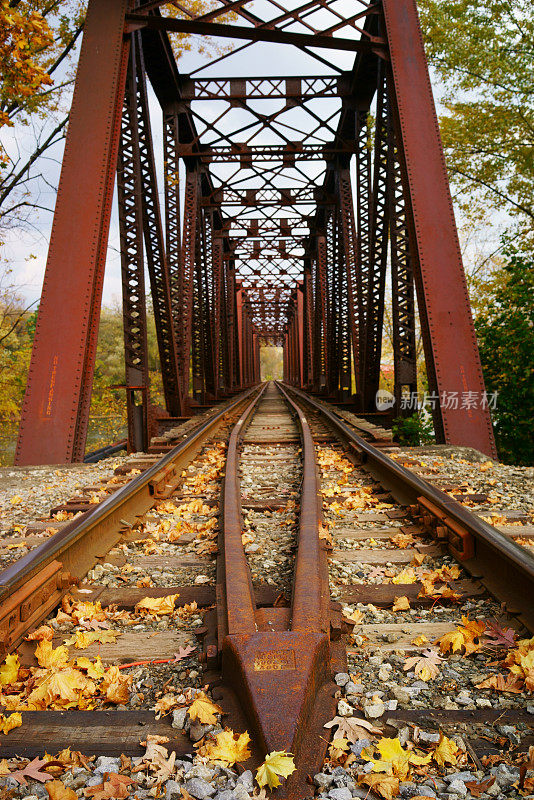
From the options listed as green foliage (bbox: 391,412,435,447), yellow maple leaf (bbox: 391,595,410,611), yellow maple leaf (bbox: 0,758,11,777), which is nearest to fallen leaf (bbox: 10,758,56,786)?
yellow maple leaf (bbox: 0,758,11,777)

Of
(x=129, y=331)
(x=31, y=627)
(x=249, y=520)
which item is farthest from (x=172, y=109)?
(x=31, y=627)

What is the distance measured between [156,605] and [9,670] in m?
0.65

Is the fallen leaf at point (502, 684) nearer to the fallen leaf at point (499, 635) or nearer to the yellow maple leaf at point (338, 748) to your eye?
the fallen leaf at point (499, 635)

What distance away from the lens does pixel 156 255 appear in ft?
31.7

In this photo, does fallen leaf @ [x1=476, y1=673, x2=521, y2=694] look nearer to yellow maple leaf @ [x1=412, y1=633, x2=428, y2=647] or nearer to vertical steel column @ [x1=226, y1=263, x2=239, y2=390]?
yellow maple leaf @ [x1=412, y1=633, x2=428, y2=647]

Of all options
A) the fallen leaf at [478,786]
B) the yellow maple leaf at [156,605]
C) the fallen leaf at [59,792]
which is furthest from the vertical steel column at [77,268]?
the fallen leaf at [478,786]

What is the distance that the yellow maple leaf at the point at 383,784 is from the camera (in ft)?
3.99

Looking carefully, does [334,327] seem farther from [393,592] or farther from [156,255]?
[393,592]

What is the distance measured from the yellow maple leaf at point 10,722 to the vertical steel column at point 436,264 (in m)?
5.47

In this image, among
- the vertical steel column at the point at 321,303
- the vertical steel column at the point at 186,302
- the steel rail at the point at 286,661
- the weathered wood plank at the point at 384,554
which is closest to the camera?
the steel rail at the point at 286,661

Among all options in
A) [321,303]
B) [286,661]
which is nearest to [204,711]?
[286,661]

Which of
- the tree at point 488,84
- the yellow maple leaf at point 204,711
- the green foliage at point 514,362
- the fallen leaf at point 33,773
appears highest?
the tree at point 488,84

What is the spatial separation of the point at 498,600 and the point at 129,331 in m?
6.94

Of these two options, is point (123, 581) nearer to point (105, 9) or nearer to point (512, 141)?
point (105, 9)
